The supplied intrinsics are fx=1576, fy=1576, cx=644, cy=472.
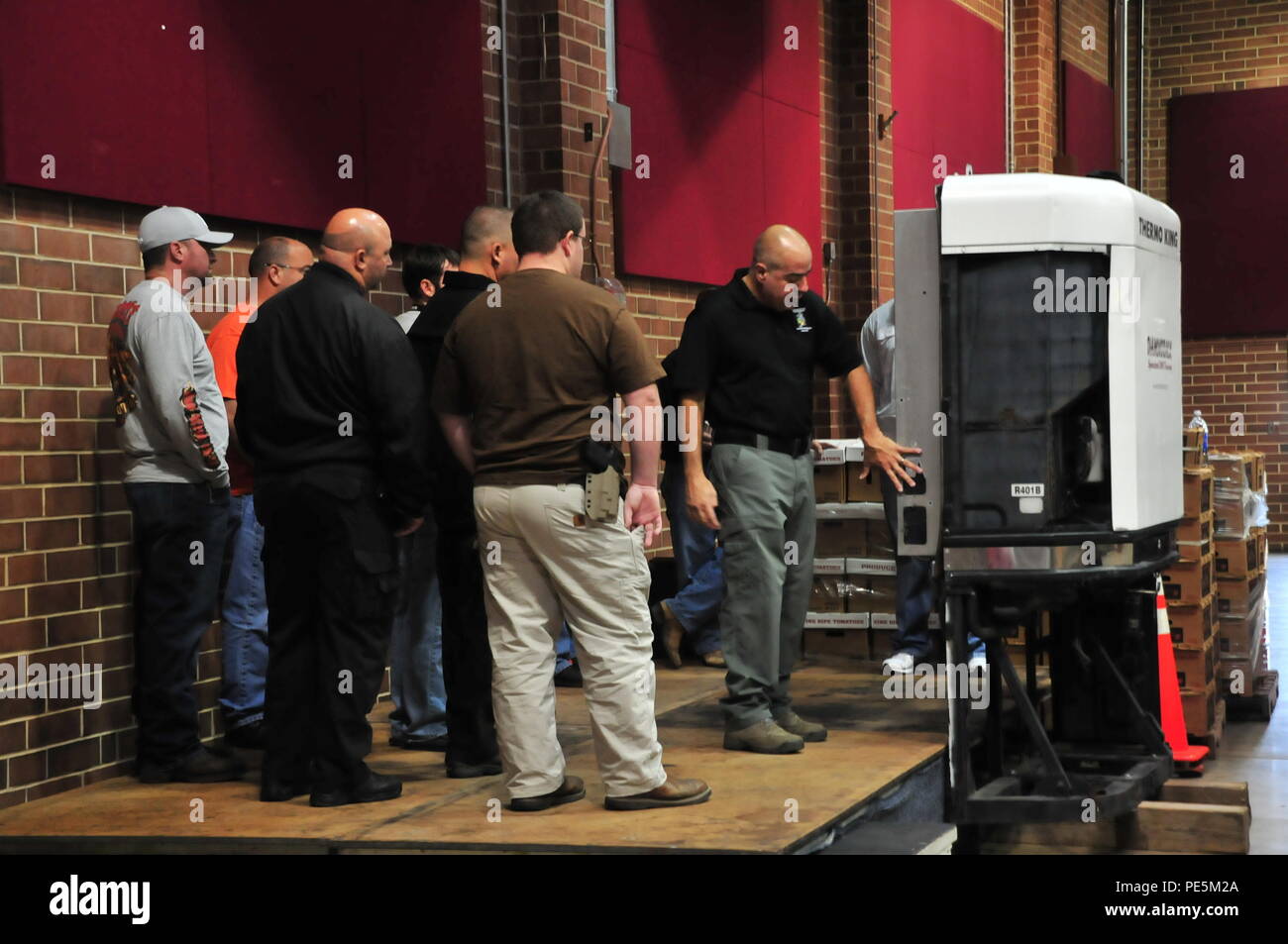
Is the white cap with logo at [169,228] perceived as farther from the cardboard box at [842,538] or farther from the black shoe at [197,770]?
the cardboard box at [842,538]

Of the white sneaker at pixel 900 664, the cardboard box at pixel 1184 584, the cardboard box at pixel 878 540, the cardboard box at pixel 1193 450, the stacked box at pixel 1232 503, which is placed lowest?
the white sneaker at pixel 900 664

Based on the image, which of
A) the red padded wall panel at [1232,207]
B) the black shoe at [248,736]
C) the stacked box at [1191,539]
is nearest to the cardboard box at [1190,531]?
the stacked box at [1191,539]

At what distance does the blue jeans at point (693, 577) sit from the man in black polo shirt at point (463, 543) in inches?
95.6

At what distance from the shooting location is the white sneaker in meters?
6.69

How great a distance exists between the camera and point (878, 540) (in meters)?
7.44

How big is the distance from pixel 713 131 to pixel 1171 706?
14.4ft

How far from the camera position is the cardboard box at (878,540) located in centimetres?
739

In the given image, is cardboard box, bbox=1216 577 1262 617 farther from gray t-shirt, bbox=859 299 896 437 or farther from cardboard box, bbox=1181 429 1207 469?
gray t-shirt, bbox=859 299 896 437

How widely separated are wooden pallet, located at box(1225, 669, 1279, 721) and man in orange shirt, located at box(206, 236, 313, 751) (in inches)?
178

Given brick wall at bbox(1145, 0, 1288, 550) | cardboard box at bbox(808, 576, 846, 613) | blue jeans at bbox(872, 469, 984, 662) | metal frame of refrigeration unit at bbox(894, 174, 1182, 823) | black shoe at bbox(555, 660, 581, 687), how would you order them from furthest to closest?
brick wall at bbox(1145, 0, 1288, 550), cardboard box at bbox(808, 576, 846, 613), blue jeans at bbox(872, 469, 984, 662), black shoe at bbox(555, 660, 581, 687), metal frame of refrigeration unit at bbox(894, 174, 1182, 823)

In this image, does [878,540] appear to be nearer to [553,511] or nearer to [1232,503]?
[1232,503]

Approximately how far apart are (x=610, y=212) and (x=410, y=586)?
127 inches

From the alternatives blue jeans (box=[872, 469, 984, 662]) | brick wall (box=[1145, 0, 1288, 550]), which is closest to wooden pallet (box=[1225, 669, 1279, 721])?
blue jeans (box=[872, 469, 984, 662])

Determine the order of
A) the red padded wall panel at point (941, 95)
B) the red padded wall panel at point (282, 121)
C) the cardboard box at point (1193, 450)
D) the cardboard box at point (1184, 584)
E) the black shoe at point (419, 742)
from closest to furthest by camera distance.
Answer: the black shoe at point (419, 742) < the red padded wall panel at point (282, 121) < the cardboard box at point (1184, 584) < the cardboard box at point (1193, 450) < the red padded wall panel at point (941, 95)
